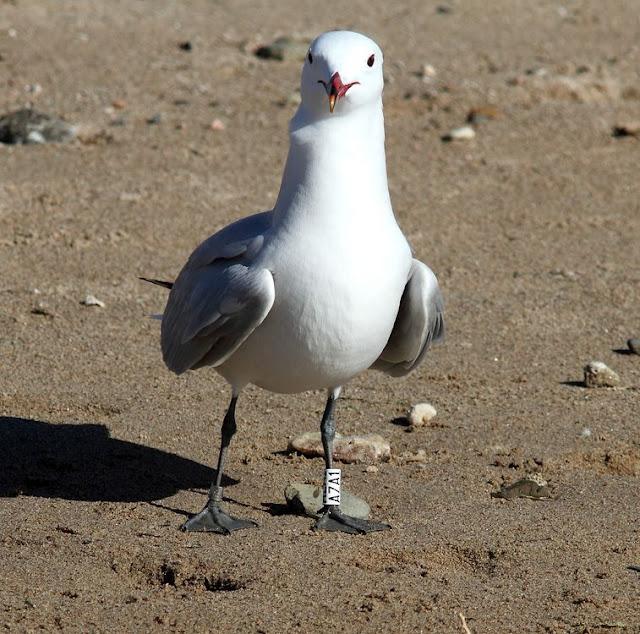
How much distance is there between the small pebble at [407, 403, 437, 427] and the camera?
20.5 ft

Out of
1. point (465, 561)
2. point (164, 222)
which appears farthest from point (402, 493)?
point (164, 222)

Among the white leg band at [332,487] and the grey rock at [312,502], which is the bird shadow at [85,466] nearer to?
the grey rock at [312,502]

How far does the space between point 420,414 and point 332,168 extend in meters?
1.81

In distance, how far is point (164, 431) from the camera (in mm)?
6062

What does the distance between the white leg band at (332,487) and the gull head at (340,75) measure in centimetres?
140

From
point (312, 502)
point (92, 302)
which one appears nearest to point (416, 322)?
point (312, 502)

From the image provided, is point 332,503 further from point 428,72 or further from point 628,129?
point 428,72

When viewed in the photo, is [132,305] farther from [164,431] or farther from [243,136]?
[243,136]

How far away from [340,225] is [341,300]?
10.2 inches

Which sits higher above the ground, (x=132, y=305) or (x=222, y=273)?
(x=222, y=273)

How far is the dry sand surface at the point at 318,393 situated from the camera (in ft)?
15.3

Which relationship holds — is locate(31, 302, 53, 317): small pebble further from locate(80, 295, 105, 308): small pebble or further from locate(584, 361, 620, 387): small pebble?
locate(584, 361, 620, 387): small pebble

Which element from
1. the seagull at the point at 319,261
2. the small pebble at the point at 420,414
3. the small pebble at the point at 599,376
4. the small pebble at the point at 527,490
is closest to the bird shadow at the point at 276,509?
the seagull at the point at 319,261

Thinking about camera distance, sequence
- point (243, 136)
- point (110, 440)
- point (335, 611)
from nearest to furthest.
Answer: point (335, 611), point (110, 440), point (243, 136)
